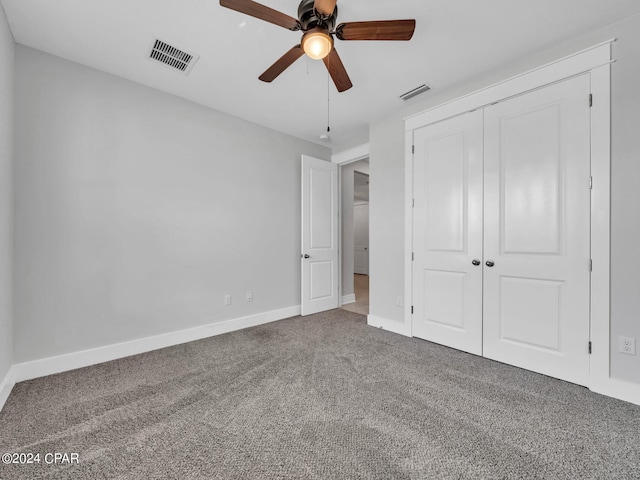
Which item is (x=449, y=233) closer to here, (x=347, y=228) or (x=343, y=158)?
(x=343, y=158)

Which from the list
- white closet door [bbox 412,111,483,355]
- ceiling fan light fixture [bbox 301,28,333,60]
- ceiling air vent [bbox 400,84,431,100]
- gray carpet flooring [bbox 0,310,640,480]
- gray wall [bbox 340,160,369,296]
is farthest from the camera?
gray wall [bbox 340,160,369,296]

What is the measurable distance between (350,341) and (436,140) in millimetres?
2378

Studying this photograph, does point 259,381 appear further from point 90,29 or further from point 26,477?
point 90,29

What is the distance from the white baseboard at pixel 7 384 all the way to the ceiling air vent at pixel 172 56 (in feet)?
8.87

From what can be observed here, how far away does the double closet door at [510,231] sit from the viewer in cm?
215

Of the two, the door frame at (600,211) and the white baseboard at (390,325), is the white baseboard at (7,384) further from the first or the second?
the door frame at (600,211)

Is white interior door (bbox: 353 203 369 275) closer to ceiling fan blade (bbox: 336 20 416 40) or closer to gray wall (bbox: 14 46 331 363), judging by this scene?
gray wall (bbox: 14 46 331 363)

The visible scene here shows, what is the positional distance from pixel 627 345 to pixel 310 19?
9.94 ft

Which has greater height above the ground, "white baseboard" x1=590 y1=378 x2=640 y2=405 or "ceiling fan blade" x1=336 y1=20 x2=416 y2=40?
"ceiling fan blade" x1=336 y1=20 x2=416 y2=40

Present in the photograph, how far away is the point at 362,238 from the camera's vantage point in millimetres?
9453

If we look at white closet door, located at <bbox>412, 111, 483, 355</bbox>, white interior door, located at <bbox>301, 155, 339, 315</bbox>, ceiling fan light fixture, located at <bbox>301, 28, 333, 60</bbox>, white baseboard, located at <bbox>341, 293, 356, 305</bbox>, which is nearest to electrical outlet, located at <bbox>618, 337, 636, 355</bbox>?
white closet door, located at <bbox>412, 111, 483, 355</bbox>

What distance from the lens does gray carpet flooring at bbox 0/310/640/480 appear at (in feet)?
4.42

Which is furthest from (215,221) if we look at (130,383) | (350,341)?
(350,341)

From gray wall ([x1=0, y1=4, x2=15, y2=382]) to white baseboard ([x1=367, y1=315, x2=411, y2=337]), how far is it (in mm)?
3328
